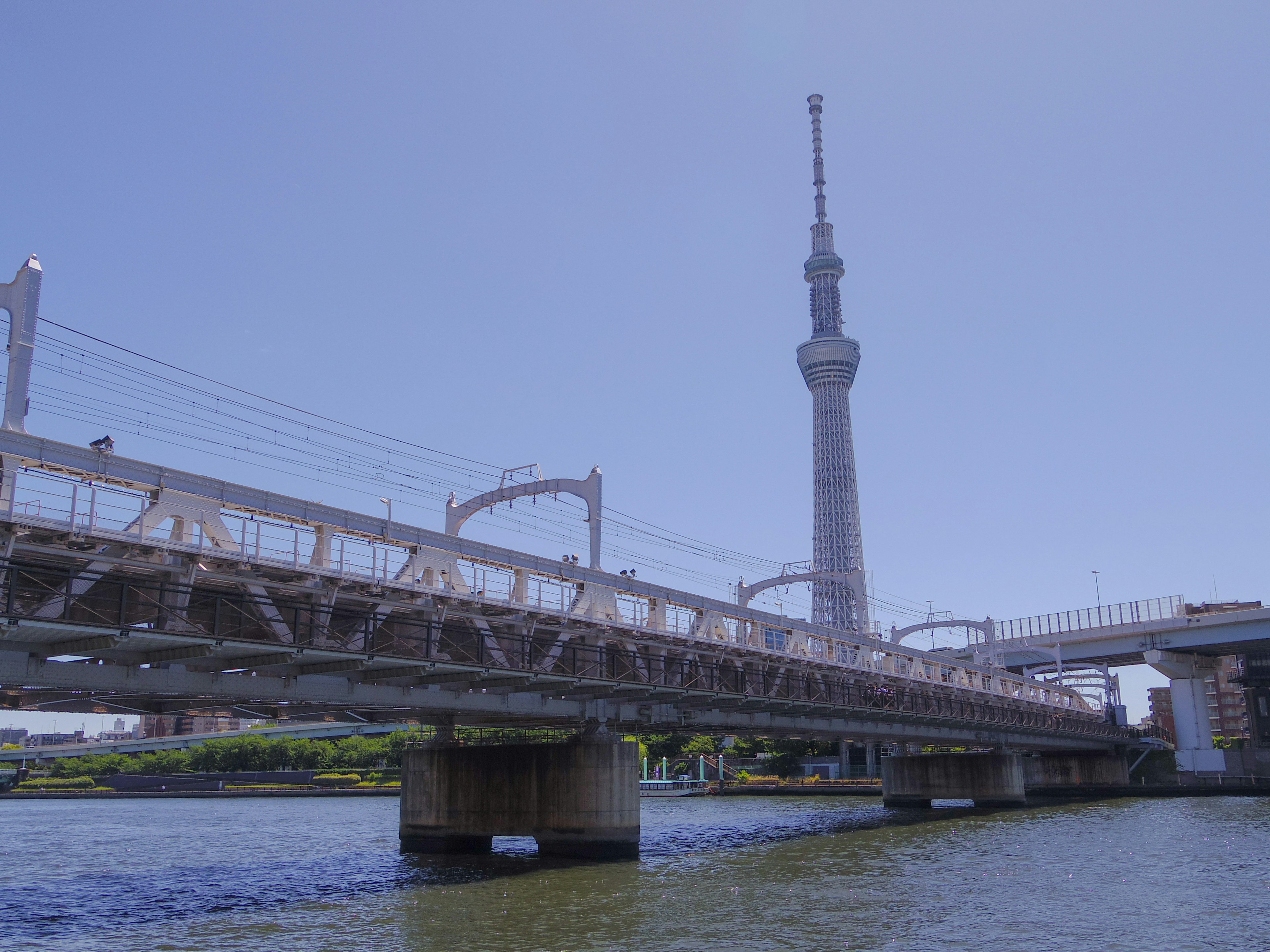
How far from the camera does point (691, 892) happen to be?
125 feet

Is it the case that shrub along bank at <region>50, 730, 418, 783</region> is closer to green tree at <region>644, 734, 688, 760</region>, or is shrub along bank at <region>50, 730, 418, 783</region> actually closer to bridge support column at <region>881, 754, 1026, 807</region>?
green tree at <region>644, 734, 688, 760</region>

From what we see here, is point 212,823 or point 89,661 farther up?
point 89,661

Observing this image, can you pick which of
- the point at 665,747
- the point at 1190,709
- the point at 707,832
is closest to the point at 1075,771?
the point at 1190,709

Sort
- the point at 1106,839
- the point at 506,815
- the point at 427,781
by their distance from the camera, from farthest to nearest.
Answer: the point at 1106,839, the point at 427,781, the point at 506,815

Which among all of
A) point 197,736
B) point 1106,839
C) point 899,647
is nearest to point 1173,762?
point 899,647

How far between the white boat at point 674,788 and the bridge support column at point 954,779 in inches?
1822

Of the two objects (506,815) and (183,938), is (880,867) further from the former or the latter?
(183,938)

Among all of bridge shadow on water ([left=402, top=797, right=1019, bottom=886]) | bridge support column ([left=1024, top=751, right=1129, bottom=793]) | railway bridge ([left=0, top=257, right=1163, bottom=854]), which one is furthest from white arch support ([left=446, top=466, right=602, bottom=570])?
bridge support column ([left=1024, top=751, right=1129, bottom=793])

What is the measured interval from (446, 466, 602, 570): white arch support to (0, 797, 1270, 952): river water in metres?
15.8

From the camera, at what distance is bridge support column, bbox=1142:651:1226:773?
112812 mm

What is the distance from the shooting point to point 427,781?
52.8 metres

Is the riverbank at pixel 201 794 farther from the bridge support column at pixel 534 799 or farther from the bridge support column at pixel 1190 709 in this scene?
the bridge support column at pixel 1190 709

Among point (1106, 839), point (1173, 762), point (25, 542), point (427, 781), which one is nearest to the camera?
point (25, 542)

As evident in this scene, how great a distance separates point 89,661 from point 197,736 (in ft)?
543
